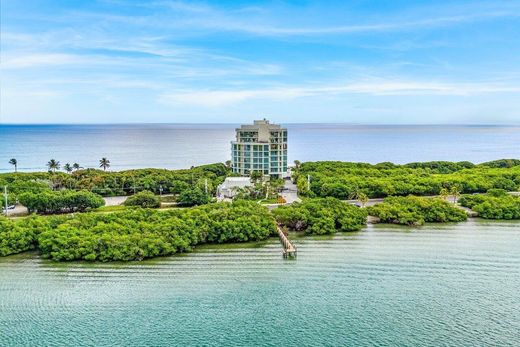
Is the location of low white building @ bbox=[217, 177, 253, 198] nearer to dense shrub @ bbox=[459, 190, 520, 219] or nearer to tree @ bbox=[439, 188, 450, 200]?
tree @ bbox=[439, 188, 450, 200]

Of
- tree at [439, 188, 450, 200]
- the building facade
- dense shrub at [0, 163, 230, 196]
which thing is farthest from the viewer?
the building facade

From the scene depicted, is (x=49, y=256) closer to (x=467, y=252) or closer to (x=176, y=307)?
(x=176, y=307)

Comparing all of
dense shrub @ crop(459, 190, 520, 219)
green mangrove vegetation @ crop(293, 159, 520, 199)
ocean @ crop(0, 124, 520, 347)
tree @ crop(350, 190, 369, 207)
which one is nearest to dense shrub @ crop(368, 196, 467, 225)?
dense shrub @ crop(459, 190, 520, 219)

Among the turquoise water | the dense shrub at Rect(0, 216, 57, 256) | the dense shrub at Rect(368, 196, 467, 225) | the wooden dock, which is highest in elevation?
the dense shrub at Rect(368, 196, 467, 225)

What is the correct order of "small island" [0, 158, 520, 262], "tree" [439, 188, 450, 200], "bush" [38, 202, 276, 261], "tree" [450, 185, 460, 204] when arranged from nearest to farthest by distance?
"bush" [38, 202, 276, 261] → "small island" [0, 158, 520, 262] → "tree" [439, 188, 450, 200] → "tree" [450, 185, 460, 204]

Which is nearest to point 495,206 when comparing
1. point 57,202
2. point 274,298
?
point 274,298

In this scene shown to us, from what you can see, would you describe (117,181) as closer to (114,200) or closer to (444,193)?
(114,200)

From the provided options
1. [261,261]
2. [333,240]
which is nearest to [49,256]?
[261,261]
